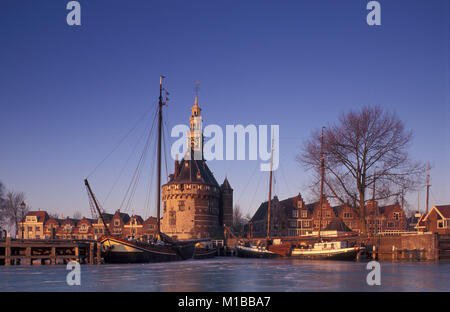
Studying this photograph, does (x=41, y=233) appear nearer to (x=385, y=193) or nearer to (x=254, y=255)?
(x=254, y=255)

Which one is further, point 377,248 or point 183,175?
point 183,175

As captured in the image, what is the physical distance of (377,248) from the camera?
4934 centimetres

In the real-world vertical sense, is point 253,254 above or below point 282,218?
below

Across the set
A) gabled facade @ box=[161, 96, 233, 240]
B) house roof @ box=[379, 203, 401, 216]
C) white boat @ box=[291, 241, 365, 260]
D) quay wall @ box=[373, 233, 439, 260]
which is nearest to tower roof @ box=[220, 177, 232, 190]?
gabled facade @ box=[161, 96, 233, 240]

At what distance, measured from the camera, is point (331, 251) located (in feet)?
172

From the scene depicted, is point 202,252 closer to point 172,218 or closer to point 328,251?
point 328,251

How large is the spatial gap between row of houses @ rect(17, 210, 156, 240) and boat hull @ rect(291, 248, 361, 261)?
56299 mm

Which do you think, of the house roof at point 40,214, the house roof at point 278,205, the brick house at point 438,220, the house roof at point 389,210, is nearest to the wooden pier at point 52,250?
the brick house at point 438,220

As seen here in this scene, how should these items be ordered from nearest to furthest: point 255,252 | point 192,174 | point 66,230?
point 255,252
point 192,174
point 66,230

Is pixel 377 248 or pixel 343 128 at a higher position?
pixel 343 128

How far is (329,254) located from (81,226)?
79519 millimetres

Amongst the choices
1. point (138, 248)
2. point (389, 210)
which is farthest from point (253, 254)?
point (389, 210)
